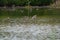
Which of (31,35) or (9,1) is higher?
(31,35)

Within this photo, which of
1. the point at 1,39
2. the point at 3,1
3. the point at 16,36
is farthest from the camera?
the point at 3,1

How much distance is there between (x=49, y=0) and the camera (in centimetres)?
2462

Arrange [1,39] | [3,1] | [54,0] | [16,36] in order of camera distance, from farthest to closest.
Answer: [54,0] → [3,1] → [16,36] → [1,39]

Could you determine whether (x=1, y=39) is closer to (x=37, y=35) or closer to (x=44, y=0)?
(x=37, y=35)

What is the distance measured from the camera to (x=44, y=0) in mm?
24453

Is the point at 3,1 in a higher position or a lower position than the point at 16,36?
lower

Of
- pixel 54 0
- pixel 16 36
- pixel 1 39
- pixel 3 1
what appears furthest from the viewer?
pixel 54 0

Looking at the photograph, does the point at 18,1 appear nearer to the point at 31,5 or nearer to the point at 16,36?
the point at 31,5

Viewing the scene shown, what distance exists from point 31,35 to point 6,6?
15.4m

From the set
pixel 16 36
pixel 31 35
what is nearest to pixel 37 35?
pixel 31 35

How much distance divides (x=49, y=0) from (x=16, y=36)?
1627cm

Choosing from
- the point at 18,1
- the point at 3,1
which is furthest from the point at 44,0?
the point at 3,1

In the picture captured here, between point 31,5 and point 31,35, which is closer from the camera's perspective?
point 31,35

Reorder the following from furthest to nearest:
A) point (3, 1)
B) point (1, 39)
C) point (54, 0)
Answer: point (54, 0), point (3, 1), point (1, 39)
